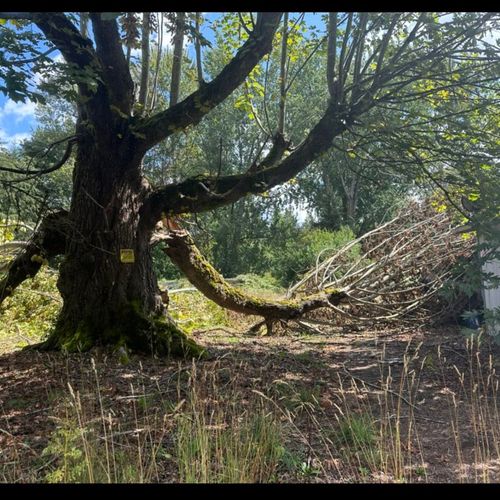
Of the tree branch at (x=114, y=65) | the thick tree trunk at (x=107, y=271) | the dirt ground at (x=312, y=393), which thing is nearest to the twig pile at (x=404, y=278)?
the dirt ground at (x=312, y=393)

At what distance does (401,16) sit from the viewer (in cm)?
509

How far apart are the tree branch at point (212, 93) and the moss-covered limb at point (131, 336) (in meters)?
2.13

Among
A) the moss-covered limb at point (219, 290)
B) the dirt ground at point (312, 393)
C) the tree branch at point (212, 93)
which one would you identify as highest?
the tree branch at point (212, 93)

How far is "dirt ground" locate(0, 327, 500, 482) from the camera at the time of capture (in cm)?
286

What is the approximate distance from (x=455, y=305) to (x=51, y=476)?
371 inches

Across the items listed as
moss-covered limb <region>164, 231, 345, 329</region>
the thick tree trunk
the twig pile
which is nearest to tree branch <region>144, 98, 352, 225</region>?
the thick tree trunk

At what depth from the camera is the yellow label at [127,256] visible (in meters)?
5.88

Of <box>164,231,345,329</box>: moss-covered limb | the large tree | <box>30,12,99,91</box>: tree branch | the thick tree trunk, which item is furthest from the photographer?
<box>164,231,345,329</box>: moss-covered limb

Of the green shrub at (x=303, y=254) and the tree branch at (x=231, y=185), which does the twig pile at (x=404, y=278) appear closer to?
the tree branch at (x=231, y=185)

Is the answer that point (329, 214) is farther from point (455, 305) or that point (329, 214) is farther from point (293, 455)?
point (293, 455)

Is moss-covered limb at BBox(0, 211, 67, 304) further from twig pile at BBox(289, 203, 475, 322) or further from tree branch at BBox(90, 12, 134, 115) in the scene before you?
twig pile at BBox(289, 203, 475, 322)

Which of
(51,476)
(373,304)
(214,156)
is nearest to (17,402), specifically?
(51,476)

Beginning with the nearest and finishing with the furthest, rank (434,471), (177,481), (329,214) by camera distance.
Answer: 1. (177,481)
2. (434,471)
3. (329,214)

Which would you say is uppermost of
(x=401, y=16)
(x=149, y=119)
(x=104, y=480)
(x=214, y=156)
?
(x=214, y=156)
